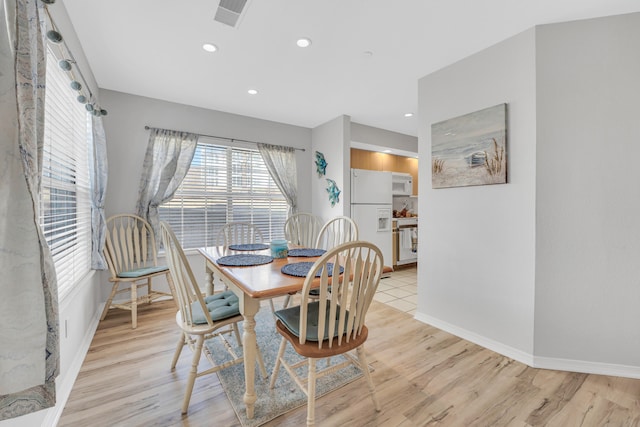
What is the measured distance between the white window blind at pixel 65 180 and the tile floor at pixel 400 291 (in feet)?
9.78

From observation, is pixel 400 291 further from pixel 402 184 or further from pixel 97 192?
pixel 97 192

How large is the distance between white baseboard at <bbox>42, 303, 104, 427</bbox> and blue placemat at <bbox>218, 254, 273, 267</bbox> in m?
1.09

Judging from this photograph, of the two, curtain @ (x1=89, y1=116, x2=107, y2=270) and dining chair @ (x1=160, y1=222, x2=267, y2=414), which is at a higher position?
curtain @ (x1=89, y1=116, x2=107, y2=270)

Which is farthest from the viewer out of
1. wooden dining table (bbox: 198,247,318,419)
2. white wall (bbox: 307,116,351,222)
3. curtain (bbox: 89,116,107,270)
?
white wall (bbox: 307,116,351,222)

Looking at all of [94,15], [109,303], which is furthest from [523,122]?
[109,303]

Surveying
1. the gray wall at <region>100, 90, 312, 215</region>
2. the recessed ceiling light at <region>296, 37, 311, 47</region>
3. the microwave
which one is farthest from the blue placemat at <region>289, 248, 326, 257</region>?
the microwave

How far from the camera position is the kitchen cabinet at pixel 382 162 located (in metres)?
4.79

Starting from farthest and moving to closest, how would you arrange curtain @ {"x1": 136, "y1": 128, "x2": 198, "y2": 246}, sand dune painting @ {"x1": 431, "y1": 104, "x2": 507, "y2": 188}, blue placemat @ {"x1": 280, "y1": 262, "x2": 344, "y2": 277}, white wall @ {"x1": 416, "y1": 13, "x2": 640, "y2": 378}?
curtain @ {"x1": 136, "y1": 128, "x2": 198, "y2": 246}
sand dune painting @ {"x1": 431, "y1": 104, "x2": 507, "y2": 188}
white wall @ {"x1": 416, "y1": 13, "x2": 640, "y2": 378}
blue placemat @ {"x1": 280, "y1": 262, "x2": 344, "y2": 277}

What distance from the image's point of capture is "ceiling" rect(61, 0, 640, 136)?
5.70ft

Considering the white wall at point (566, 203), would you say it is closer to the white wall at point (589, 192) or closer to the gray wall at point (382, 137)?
the white wall at point (589, 192)

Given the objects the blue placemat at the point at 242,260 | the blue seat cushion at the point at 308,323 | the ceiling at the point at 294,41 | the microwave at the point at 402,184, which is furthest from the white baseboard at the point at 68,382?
the microwave at the point at 402,184

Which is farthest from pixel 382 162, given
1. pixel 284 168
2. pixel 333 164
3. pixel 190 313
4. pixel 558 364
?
pixel 190 313

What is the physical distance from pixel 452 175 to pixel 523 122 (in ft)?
2.01

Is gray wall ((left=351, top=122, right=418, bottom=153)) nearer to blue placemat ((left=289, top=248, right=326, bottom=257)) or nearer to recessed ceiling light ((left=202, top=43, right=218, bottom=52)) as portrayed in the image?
recessed ceiling light ((left=202, top=43, right=218, bottom=52))
